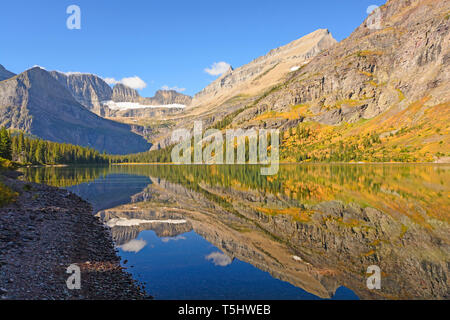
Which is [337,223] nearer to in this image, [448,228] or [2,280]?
[448,228]

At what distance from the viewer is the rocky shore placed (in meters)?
15.6

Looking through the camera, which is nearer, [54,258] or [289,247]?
[54,258]

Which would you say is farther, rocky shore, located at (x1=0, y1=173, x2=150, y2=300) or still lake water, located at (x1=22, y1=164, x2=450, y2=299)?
still lake water, located at (x1=22, y1=164, x2=450, y2=299)

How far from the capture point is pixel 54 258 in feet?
68.1

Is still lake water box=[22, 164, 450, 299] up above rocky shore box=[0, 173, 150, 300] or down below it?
below

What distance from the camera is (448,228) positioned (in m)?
32.1

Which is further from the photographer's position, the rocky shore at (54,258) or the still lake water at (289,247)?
the still lake water at (289,247)

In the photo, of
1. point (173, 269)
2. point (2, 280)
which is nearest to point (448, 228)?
point (173, 269)

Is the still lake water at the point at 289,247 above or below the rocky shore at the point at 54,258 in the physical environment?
below

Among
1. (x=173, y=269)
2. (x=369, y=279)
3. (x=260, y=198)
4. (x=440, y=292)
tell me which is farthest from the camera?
(x=260, y=198)

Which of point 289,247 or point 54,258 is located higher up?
point 54,258

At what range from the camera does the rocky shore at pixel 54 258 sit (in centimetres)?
1559
